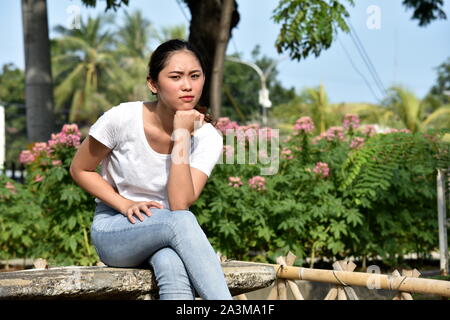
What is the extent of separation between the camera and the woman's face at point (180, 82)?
2.99 metres

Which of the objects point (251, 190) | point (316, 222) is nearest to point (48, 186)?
point (251, 190)

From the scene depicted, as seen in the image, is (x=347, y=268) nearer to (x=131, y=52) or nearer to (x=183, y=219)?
(x=183, y=219)

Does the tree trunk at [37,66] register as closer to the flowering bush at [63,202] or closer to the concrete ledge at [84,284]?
the flowering bush at [63,202]

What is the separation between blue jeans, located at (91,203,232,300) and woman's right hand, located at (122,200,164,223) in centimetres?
2

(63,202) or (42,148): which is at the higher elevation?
(42,148)

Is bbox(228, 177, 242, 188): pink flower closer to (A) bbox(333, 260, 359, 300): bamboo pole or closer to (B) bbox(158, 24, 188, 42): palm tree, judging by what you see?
(A) bbox(333, 260, 359, 300): bamboo pole

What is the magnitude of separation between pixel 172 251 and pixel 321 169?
3457 millimetres

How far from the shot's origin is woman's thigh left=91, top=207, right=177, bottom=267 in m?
2.83

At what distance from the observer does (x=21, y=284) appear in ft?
8.98

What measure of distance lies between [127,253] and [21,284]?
0.43 meters

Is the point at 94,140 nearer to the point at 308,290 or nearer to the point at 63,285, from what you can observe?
the point at 63,285

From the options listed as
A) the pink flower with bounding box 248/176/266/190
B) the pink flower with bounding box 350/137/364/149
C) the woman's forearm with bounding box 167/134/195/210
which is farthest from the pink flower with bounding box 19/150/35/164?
the woman's forearm with bounding box 167/134/195/210

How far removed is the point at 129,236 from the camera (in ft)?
9.43

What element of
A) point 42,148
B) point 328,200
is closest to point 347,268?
point 328,200
